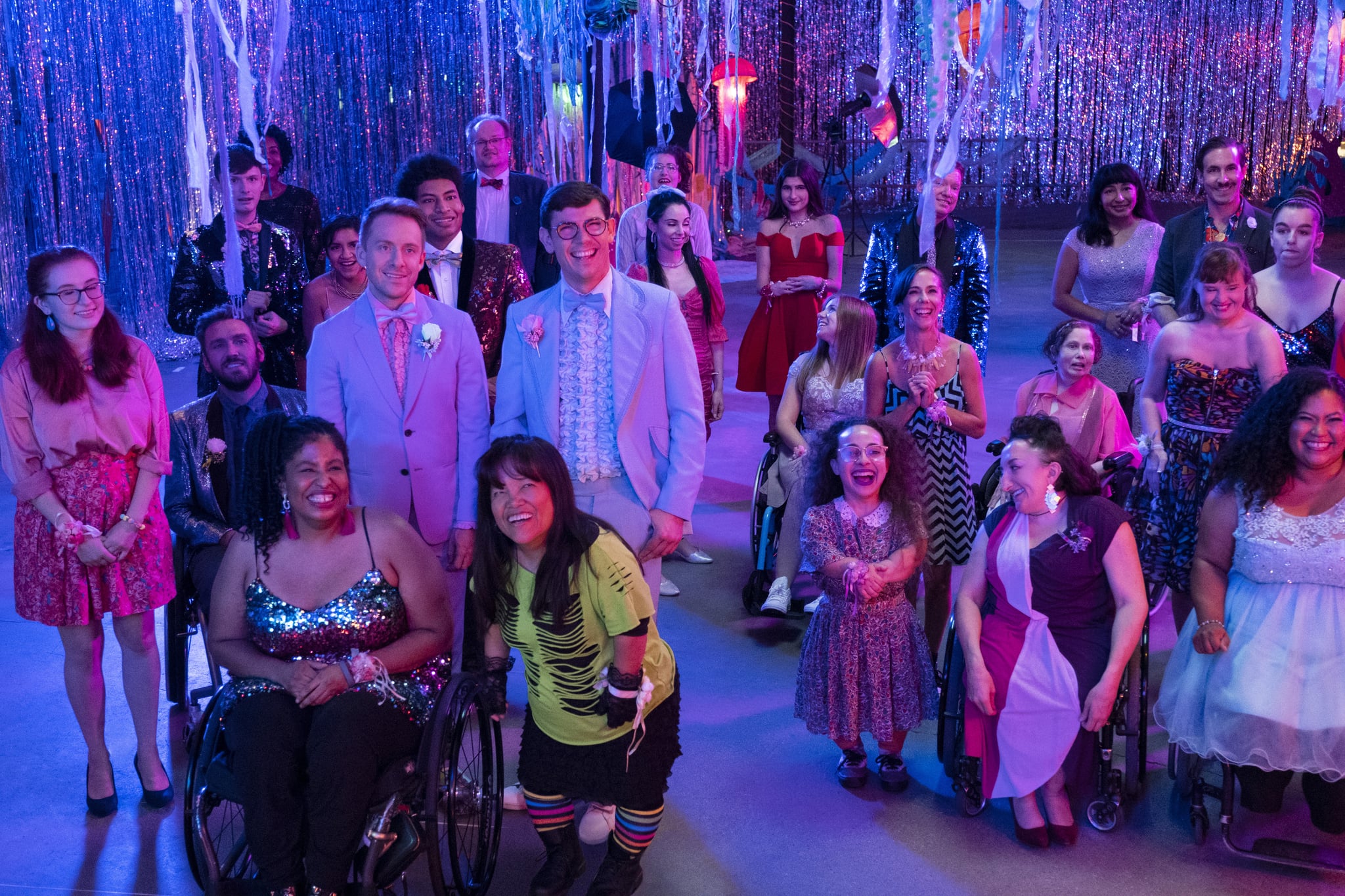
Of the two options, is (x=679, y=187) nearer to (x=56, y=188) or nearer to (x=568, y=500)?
(x=568, y=500)

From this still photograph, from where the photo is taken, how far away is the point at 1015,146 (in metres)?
14.8

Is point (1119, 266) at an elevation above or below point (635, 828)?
above

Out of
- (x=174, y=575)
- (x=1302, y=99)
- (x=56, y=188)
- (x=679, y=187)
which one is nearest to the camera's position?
(x=174, y=575)

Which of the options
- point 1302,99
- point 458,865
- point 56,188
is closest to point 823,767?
point 458,865

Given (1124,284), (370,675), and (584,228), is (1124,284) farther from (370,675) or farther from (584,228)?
(370,675)

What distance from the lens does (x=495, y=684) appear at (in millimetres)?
2580

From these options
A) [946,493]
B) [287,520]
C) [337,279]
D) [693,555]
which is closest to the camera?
[287,520]

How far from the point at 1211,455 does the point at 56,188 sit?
645cm

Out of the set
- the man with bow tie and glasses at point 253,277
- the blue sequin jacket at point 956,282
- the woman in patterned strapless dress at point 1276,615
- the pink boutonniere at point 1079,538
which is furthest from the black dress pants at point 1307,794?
the man with bow tie and glasses at point 253,277

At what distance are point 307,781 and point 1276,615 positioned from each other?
2.12 m

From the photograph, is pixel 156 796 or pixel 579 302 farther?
pixel 156 796

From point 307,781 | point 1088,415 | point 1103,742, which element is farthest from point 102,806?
point 1088,415

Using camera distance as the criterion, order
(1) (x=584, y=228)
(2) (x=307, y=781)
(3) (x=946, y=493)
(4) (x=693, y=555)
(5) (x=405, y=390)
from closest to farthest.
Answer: (2) (x=307, y=781) → (1) (x=584, y=228) → (5) (x=405, y=390) → (3) (x=946, y=493) → (4) (x=693, y=555)

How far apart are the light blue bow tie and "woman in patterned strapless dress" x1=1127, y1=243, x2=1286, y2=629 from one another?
64.6 inches
